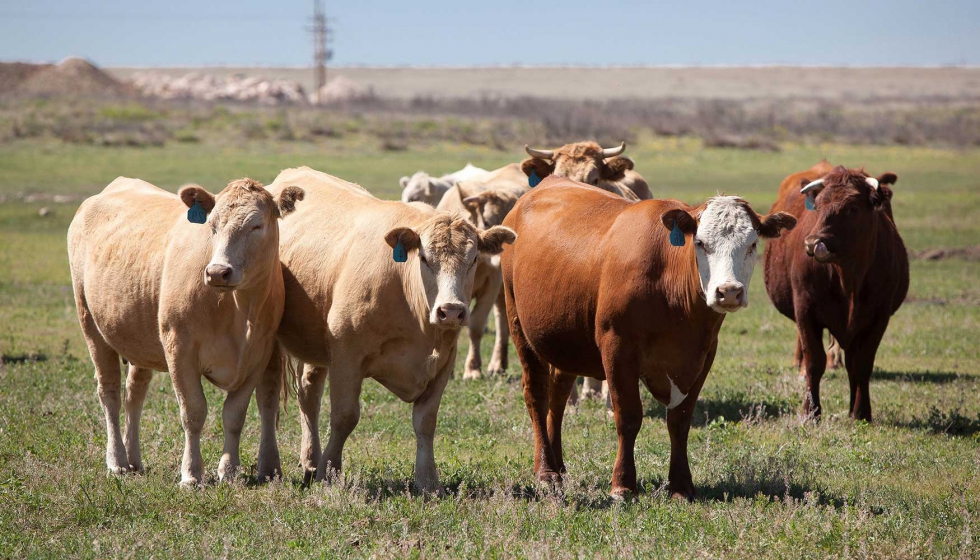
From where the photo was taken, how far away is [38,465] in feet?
25.2

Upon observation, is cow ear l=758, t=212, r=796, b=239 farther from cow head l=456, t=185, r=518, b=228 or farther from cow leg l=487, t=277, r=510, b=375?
cow leg l=487, t=277, r=510, b=375

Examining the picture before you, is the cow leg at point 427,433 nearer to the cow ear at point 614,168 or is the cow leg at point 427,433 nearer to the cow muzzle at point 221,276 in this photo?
the cow muzzle at point 221,276

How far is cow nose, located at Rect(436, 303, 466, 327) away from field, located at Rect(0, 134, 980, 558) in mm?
1186

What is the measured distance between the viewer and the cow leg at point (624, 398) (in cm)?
696

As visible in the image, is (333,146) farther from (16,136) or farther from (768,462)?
(768,462)

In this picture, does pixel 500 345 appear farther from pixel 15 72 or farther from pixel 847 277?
pixel 15 72

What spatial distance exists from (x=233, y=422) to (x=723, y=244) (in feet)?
12.0

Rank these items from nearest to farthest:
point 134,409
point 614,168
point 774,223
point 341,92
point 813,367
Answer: point 774,223 → point 134,409 → point 813,367 → point 614,168 → point 341,92

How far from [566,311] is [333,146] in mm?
44139

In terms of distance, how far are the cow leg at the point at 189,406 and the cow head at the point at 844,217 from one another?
527cm

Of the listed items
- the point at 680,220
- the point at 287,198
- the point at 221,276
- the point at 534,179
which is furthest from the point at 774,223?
the point at 534,179

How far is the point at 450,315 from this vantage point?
22.0ft

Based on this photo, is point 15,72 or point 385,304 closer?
point 385,304

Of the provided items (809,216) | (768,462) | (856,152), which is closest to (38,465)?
(768,462)
